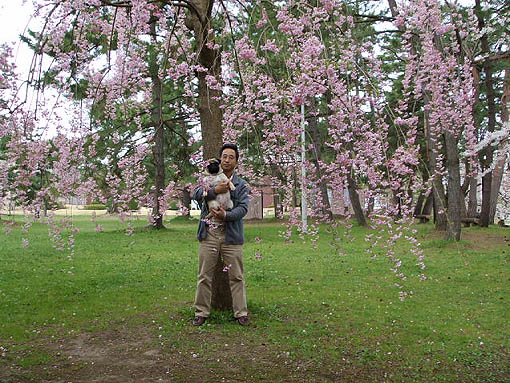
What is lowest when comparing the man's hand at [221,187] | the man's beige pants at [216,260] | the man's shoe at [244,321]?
the man's shoe at [244,321]

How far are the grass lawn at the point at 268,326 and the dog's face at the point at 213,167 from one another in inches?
59.6

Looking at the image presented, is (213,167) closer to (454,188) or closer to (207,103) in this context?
(207,103)

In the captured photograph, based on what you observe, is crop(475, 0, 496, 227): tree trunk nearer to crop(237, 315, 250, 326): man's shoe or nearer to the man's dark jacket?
the man's dark jacket

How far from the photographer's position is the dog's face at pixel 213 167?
13.4ft

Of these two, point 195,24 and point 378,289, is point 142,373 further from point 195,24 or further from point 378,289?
point 378,289

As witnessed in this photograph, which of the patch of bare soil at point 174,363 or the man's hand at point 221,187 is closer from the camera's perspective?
the patch of bare soil at point 174,363

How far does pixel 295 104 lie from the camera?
350cm

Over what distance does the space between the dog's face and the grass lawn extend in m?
1.51

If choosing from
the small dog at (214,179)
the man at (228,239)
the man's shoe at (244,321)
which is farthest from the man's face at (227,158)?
the man's shoe at (244,321)

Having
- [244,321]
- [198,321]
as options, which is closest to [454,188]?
[244,321]

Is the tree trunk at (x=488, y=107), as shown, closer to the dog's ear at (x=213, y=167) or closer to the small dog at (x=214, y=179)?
the small dog at (x=214, y=179)

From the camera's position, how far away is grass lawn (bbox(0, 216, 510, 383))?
3533 millimetres

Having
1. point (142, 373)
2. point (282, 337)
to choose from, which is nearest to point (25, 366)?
point (142, 373)

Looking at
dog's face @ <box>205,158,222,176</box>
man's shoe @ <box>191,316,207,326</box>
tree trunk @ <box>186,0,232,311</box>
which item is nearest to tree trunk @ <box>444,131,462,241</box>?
tree trunk @ <box>186,0,232,311</box>
